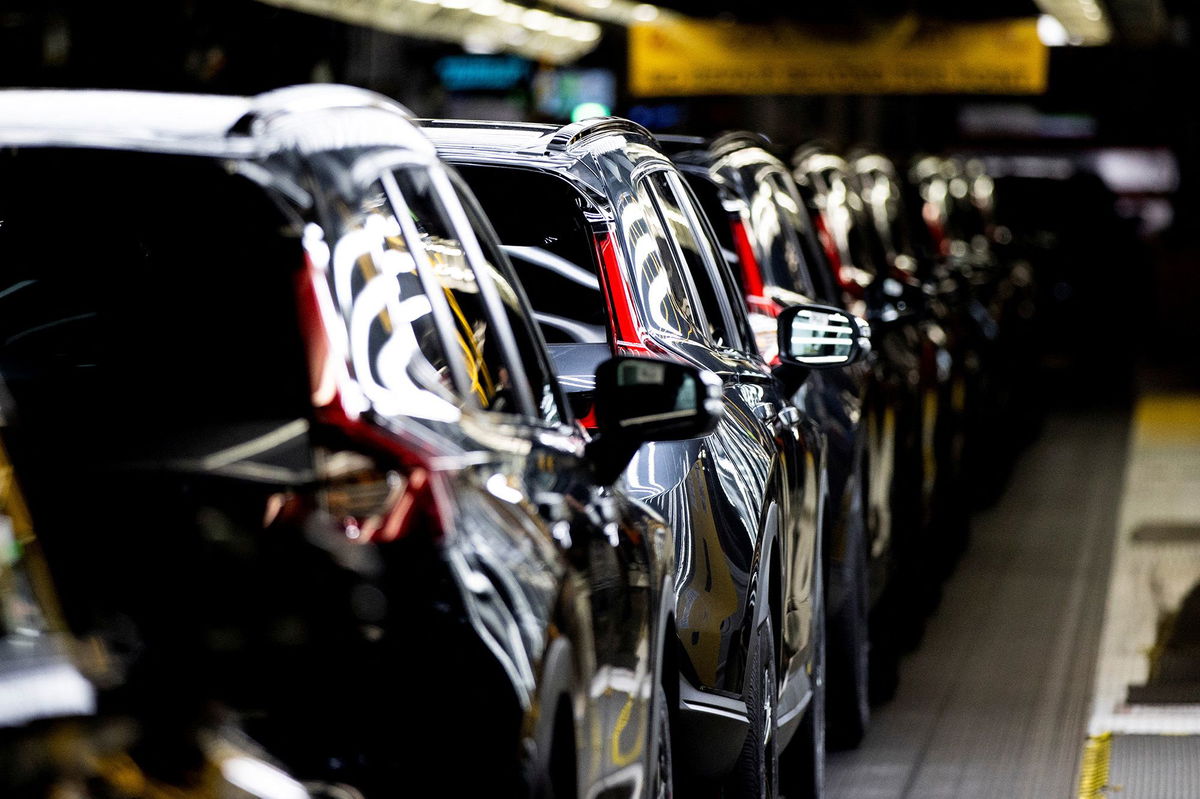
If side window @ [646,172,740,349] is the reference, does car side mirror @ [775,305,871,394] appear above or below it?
below

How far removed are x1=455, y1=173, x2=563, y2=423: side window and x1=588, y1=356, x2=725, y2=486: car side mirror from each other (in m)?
0.14

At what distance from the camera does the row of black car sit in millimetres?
2760

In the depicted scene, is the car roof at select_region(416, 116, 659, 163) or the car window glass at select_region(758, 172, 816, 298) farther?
the car window glass at select_region(758, 172, 816, 298)

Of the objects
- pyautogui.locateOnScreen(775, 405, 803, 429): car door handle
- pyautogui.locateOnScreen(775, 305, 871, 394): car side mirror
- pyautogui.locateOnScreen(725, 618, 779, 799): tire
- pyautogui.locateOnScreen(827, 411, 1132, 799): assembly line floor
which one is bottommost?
pyautogui.locateOnScreen(827, 411, 1132, 799): assembly line floor

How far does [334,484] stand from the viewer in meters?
2.90

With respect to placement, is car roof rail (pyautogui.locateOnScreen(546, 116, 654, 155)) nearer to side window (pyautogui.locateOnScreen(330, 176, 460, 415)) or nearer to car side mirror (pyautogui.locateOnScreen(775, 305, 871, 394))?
car side mirror (pyautogui.locateOnScreen(775, 305, 871, 394))

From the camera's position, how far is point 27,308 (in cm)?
438

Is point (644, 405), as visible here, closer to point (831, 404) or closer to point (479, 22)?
point (831, 404)

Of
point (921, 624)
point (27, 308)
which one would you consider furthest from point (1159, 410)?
point (27, 308)

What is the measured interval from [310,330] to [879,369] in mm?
6142

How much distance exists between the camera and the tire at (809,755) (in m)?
6.72

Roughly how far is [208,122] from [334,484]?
0.72 metres

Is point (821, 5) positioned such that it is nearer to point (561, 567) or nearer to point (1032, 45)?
point (1032, 45)

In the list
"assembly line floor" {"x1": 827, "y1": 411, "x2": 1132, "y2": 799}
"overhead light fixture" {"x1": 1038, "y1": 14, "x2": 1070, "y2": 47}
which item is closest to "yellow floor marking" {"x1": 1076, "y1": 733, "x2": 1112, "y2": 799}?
"assembly line floor" {"x1": 827, "y1": 411, "x2": 1132, "y2": 799}
